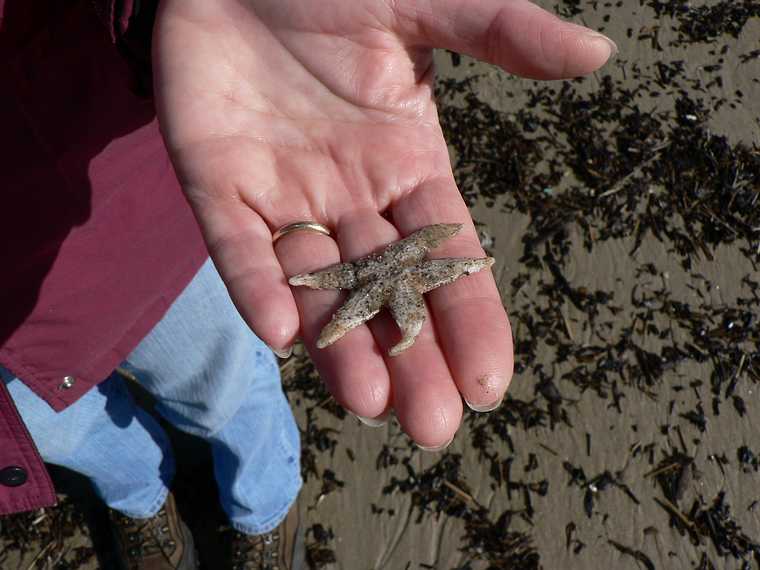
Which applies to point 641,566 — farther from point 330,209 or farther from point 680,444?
point 330,209

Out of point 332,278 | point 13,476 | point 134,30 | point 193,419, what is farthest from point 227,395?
point 134,30

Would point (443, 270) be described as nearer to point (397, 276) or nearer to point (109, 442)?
point (397, 276)

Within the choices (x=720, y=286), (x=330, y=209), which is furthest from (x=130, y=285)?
(x=720, y=286)

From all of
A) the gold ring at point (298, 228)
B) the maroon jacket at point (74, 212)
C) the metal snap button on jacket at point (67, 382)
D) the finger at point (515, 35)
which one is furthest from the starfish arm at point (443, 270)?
the metal snap button on jacket at point (67, 382)

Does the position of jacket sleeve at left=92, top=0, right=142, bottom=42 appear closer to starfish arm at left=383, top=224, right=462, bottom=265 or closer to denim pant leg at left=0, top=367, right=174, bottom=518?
starfish arm at left=383, top=224, right=462, bottom=265

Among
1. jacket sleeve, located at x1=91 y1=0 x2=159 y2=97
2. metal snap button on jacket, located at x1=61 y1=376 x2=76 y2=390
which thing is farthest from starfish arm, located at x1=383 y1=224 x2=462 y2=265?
metal snap button on jacket, located at x1=61 y1=376 x2=76 y2=390

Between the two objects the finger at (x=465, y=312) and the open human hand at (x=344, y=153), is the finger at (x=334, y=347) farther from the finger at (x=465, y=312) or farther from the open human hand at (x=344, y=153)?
the finger at (x=465, y=312)
